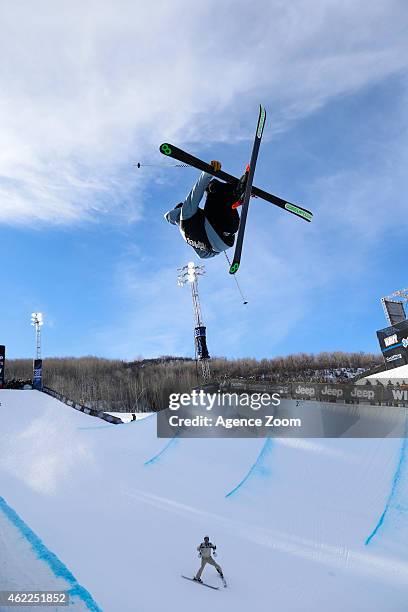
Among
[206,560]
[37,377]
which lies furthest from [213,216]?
[37,377]

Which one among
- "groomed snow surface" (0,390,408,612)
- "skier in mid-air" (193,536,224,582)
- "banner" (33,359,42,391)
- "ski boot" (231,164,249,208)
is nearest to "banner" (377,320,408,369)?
"groomed snow surface" (0,390,408,612)

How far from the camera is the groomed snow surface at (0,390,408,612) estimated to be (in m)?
6.78

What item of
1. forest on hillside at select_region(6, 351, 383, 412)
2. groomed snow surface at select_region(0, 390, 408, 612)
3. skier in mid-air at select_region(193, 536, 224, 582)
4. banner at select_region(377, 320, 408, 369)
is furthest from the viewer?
forest on hillside at select_region(6, 351, 383, 412)

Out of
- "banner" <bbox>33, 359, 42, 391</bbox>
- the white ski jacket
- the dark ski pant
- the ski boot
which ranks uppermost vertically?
the ski boot

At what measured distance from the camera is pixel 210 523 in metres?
9.37

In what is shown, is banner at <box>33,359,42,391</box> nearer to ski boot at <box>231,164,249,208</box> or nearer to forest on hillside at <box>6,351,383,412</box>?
forest on hillside at <box>6,351,383,412</box>

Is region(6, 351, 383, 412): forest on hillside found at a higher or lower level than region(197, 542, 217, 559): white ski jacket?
higher

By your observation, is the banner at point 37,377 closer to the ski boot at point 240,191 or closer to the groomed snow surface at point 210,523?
the groomed snow surface at point 210,523

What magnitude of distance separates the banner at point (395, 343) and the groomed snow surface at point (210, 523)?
17.0m

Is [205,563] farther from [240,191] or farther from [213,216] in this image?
[240,191]

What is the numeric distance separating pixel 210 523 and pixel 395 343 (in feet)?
78.9

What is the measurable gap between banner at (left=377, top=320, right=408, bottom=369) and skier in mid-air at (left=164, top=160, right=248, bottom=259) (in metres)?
24.2

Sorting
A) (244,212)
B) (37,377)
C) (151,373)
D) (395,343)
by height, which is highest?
(151,373)

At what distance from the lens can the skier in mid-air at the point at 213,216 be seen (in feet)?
27.4
